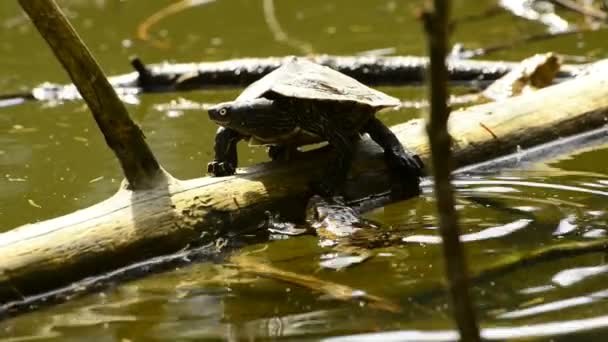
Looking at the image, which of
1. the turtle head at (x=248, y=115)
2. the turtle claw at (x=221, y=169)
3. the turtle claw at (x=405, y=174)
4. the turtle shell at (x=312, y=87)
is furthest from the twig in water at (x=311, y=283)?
the turtle claw at (x=405, y=174)

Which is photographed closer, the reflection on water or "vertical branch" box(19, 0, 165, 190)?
the reflection on water

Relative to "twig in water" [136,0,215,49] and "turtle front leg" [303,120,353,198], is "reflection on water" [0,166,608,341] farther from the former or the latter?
"twig in water" [136,0,215,49]

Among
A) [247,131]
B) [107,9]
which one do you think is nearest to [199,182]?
[247,131]

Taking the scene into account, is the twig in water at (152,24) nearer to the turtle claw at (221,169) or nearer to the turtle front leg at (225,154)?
the turtle front leg at (225,154)

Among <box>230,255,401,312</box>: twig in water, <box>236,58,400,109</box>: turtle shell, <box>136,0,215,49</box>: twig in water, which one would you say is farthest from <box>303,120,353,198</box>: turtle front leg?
<box>136,0,215,49</box>: twig in water

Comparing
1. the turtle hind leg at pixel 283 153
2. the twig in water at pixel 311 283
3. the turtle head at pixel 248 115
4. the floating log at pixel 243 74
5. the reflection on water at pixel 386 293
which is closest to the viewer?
the reflection on water at pixel 386 293

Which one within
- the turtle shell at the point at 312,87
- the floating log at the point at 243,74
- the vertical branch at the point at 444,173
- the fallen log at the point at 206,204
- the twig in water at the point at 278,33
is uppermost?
the twig in water at the point at 278,33

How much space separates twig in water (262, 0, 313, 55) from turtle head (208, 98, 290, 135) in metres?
3.37

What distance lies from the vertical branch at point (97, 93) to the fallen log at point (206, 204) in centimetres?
8

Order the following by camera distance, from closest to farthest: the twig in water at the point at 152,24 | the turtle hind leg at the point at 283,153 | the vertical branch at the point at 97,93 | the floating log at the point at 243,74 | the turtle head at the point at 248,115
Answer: the vertical branch at the point at 97,93
the turtle head at the point at 248,115
the turtle hind leg at the point at 283,153
the floating log at the point at 243,74
the twig in water at the point at 152,24

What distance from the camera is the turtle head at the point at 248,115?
2.98 meters

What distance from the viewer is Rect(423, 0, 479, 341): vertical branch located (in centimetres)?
122

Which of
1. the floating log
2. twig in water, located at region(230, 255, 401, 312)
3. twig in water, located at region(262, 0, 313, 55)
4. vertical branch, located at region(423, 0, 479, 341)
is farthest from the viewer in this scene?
twig in water, located at region(262, 0, 313, 55)

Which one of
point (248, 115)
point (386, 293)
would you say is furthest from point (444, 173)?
point (248, 115)
